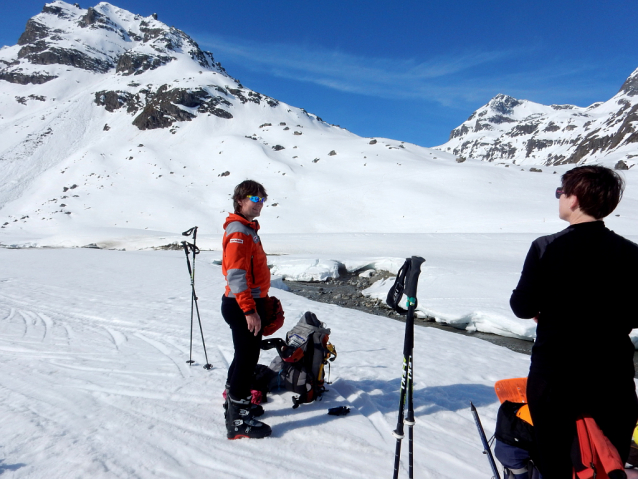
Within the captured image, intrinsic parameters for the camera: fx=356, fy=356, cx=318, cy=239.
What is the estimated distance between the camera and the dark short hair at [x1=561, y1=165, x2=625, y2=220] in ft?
5.45

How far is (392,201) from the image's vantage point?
31.6 meters

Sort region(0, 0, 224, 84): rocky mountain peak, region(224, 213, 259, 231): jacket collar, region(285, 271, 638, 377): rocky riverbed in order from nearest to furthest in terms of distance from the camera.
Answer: region(224, 213, 259, 231): jacket collar → region(285, 271, 638, 377): rocky riverbed → region(0, 0, 224, 84): rocky mountain peak

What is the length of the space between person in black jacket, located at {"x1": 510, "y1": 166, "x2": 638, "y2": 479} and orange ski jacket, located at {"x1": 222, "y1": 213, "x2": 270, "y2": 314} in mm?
1933

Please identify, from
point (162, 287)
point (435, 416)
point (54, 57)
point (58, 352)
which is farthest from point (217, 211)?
point (54, 57)

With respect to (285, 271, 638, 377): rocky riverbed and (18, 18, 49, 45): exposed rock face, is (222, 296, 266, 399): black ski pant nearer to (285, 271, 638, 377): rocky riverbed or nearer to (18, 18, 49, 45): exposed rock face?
(285, 271, 638, 377): rocky riverbed

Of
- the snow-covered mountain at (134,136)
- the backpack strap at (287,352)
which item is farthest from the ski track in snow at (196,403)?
the snow-covered mountain at (134,136)

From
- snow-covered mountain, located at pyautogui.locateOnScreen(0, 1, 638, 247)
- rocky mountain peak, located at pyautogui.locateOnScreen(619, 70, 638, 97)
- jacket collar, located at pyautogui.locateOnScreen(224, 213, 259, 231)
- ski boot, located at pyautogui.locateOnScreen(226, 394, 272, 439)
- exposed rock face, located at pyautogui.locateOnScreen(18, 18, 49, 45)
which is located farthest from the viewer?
rocky mountain peak, located at pyautogui.locateOnScreen(619, 70, 638, 97)

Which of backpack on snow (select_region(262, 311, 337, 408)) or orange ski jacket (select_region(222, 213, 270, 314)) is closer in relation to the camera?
orange ski jacket (select_region(222, 213, 270, 314))

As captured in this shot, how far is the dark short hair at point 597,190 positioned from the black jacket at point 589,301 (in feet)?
0.27

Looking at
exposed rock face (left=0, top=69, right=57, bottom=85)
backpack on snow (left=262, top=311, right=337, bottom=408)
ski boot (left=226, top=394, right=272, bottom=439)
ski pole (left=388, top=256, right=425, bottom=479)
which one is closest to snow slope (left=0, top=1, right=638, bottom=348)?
exposed rock face (left=0, top=69, right=57, bottom=85)

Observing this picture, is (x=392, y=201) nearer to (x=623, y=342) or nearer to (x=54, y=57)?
(x=623, y=342)

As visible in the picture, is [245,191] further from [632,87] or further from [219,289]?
[632,87]

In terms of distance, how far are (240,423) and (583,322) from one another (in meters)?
2.73

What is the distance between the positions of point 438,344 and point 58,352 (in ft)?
19.8
